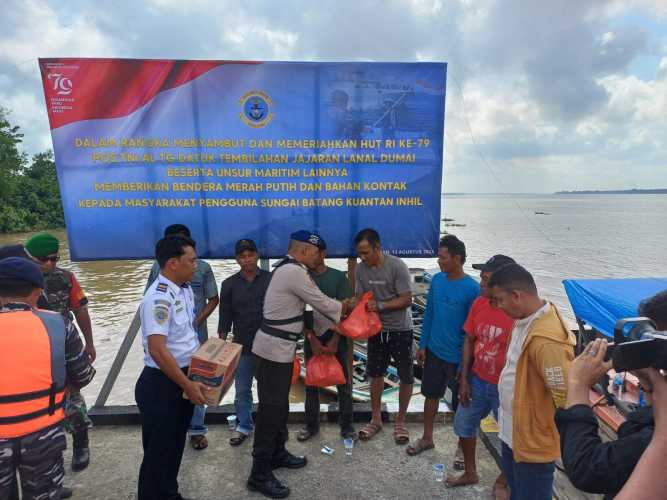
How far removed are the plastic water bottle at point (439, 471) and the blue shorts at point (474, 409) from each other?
1.55 feet

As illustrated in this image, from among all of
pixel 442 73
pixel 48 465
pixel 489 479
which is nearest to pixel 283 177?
pixel 442 73

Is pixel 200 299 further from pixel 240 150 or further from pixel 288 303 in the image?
pixel 240 150

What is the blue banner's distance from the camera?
3805 mm

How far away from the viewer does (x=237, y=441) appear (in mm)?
3650

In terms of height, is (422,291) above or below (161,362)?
below

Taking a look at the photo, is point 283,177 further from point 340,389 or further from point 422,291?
point 422,291

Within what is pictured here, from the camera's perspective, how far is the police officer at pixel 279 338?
2.92 meters

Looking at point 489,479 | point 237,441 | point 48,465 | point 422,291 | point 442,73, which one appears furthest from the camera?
point 422,291

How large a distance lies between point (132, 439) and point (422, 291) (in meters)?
13.9

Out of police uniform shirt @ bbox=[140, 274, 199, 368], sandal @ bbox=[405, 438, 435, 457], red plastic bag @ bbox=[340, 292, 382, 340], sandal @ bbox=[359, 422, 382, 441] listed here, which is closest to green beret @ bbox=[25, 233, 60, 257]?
police uniform shirt @ bbox=[140, 274, 199, 368]

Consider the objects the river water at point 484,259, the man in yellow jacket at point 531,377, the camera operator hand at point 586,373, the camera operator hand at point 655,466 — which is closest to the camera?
the camera operator hand at point 655,466

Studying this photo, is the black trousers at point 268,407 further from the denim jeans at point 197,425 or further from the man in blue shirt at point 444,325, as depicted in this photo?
the man in blue shirt at point 444,325

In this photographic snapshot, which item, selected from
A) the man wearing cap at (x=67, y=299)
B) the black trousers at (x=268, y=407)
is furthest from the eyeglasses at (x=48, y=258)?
the black trousers at (x=268, y=407)

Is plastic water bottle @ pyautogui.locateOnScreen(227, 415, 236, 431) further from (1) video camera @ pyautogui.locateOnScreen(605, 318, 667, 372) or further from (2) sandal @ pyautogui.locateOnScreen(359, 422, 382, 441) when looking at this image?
(1) video camera @ pyautogui.locateOnScreen(605, 318, 667, 372)
